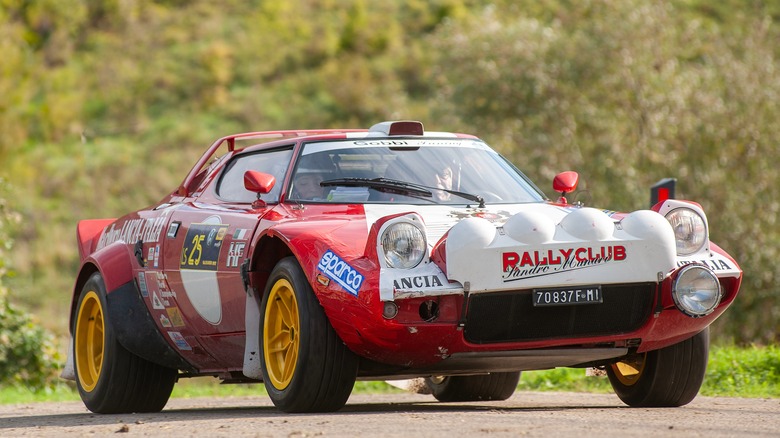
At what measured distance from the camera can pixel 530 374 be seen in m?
11.4

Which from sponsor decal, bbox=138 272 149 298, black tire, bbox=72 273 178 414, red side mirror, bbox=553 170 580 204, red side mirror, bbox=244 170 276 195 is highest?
red side mirror, bbox=244 170 276 195

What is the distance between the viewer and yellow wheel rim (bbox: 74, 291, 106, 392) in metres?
8.60

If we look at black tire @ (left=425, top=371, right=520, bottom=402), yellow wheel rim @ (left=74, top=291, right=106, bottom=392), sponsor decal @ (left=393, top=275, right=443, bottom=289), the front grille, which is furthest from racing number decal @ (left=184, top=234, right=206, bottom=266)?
black tire @ (left=425, top=371, right=520, bottom=402)

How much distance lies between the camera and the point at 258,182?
7031 millimetres

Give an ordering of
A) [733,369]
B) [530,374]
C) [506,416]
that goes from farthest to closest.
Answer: [530,374]
[733,369]
[506,416]

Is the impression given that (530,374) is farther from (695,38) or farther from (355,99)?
(355,99)

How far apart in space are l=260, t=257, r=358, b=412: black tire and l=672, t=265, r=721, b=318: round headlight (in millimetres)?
1659

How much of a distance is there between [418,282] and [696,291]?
1.48m

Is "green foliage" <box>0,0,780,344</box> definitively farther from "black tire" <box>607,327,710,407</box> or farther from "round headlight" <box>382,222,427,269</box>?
"round headlight" <box>382,222,427,269</box>

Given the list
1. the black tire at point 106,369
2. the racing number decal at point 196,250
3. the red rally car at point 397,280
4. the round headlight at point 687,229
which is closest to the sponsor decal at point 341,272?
the red rally car at point 397,280

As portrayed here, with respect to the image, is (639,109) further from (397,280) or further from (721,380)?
(397,280)

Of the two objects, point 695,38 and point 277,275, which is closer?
point 277,275

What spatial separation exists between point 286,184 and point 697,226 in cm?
231

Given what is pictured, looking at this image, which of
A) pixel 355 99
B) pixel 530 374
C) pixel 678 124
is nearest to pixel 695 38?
pixel 678 124
